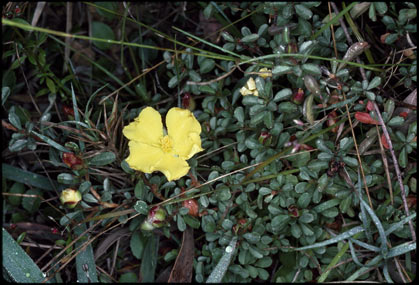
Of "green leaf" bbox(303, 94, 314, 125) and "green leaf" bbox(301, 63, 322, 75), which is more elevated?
"green leaf" bbox(301, 63, 322, 75)

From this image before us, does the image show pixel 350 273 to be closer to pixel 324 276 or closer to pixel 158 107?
pixel 324 276

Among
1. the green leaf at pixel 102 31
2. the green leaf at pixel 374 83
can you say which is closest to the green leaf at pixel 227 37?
the green leaf at pixel 374 83

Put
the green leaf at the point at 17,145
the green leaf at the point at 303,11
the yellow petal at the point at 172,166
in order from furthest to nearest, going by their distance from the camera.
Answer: the green leaf at the point at 17,145 < the green leaf at the point at 303,11 < the yellow petal at the point at 172,166

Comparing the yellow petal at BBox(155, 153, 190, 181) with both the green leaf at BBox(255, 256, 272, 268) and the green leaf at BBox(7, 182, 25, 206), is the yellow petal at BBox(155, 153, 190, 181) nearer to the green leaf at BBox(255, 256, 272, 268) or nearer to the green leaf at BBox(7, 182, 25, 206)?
the green leaf at BBox(255, 256, 272, 268)

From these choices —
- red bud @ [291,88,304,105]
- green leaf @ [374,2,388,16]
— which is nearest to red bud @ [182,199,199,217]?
red bud @ [291,88,304,105]

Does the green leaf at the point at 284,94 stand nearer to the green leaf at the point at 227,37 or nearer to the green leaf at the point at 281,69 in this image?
the green leaf at the point at 281,69

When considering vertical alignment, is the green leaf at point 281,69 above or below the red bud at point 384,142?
above

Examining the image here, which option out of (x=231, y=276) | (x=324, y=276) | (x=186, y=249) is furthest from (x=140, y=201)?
(x=324, y=276)
